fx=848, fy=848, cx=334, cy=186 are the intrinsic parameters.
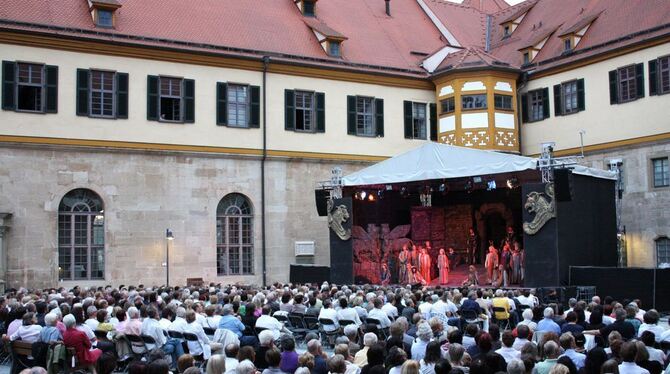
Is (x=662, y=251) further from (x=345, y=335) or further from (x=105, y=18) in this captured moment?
(x=105, y=18)

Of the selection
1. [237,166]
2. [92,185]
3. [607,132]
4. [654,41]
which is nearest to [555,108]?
[607,132]

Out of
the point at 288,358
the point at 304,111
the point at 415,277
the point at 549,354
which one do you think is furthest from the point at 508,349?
the point at 304,111

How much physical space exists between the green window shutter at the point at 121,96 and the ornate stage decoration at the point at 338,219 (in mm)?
7623

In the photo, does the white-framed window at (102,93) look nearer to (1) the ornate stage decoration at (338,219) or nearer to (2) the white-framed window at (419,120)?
(1) the ornate stage decoration at (338,219)

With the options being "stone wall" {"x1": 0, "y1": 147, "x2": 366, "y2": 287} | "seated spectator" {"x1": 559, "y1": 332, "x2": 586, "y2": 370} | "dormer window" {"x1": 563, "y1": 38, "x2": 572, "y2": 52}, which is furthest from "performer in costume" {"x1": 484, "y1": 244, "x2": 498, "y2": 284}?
"seated spectator" {"x1": 559, "y1": 332, "x2": 586, "y2": 370}

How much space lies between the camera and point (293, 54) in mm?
31984

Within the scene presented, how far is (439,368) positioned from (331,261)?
2135cm

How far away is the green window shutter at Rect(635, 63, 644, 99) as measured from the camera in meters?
29.0

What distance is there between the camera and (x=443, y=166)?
2703 centimetres

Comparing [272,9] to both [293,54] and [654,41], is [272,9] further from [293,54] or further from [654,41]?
[654,41]

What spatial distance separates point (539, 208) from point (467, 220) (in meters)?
8.34

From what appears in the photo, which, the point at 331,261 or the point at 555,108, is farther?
the point at 555,108

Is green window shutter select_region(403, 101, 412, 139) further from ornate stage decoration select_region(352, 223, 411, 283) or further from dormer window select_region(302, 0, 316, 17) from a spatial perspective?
dormer window select_region(302, 0, 316, 17)

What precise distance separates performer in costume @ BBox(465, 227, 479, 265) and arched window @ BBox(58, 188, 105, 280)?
13413 millimetres
